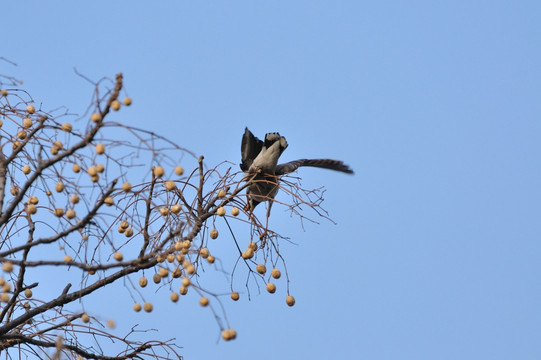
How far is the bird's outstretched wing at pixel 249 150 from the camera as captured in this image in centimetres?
794

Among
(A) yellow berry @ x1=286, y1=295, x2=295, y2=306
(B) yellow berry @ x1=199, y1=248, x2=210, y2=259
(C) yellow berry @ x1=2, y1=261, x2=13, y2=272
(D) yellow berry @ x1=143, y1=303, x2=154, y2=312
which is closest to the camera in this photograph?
(C) yellow berry @ x1=2, y1=261, x2=13, y2=272

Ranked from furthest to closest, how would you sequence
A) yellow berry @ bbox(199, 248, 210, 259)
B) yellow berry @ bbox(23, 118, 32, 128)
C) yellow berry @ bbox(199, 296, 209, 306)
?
yellow berry @ bbox(23, 118, 32, 128)
yellow berry @ bbox(199, 248, 210, 259)
yellow berry @ bbox(199, 296, 209, 306)

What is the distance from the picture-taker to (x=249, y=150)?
7.96 metres

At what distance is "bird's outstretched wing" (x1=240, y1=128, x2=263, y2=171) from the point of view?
794cm

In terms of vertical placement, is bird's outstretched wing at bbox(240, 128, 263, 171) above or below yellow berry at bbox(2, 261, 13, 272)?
above

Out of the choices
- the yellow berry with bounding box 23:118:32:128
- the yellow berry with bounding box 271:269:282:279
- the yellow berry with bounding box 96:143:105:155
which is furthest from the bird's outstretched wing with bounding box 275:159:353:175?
the yellow berry with bounding box 96:143:105:155

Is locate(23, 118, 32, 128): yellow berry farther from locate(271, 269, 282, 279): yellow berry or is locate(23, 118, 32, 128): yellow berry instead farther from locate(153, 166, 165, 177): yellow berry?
locate(271, 269, 282, 279): yellow berry

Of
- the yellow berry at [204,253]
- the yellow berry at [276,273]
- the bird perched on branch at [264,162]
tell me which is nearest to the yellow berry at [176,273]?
the yellow berry at [204,253]

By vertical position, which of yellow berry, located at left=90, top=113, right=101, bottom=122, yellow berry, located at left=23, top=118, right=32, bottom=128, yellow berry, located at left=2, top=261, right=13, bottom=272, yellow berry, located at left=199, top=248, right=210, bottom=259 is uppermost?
yellow berry, located at left=23, top=118, right=32, bottom=128

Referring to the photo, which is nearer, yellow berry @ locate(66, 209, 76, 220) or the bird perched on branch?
yellow berry @ locate(66, 209, 76, 220)

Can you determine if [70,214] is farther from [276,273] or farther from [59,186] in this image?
[276,273]

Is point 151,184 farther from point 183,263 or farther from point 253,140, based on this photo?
point 253,140

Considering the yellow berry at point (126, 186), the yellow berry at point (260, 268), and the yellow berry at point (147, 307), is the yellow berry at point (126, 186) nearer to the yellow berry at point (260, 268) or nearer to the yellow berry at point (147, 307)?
the yellow berry at point (147, 307)

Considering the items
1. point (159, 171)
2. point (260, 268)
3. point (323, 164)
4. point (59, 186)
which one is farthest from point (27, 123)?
point (323, 164)
